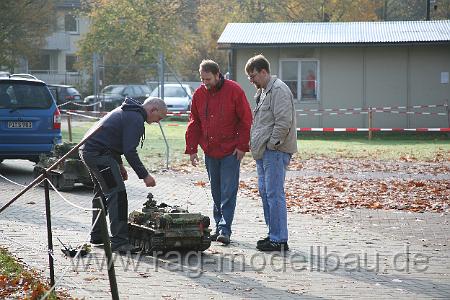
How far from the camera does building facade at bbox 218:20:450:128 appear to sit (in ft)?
116

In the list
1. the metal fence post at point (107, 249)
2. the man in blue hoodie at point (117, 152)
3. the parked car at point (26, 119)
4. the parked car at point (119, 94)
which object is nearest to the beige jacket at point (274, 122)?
the man in blue hoodie at point (117, 152)

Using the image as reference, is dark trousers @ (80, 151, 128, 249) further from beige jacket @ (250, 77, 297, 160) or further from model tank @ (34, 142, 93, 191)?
model tank @ (34, 142, 93, 191)

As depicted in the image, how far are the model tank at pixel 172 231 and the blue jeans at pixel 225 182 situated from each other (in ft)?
2.83

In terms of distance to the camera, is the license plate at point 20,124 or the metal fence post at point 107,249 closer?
the metal fence post at point 107,249

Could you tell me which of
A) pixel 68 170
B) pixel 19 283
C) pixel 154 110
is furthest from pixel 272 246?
pixel 68 170

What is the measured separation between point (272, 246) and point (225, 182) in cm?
104

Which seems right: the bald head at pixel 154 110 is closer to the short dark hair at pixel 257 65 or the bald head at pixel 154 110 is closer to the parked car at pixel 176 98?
the short dark hair at pixel 257 65

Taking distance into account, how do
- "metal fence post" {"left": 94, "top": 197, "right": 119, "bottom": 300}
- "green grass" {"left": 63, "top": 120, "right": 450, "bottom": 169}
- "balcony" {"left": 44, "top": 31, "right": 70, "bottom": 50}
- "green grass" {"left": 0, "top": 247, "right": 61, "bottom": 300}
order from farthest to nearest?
"balcony" {"left": 44, "top": 31, "right": 70, "bottom": 50} → "green grass" {"left": 63, "top": 120, "right": 450, "bottom": 169} → "green grass" {"left": 0, "top": 247, "right": 61, "bottom": 300} → "metal fence post" {"left": 94, "top": 197, "right": 119, "bottom": 300}

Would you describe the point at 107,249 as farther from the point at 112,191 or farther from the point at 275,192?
the point at 275,192

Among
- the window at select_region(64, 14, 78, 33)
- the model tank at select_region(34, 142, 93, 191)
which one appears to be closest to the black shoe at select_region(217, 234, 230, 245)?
the model tank at select_region(34, 142, 93, 191)

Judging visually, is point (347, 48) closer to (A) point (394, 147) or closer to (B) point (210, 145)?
(A) point (394, 147)

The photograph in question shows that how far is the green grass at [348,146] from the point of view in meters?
25.0

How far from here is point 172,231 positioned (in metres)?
9.97

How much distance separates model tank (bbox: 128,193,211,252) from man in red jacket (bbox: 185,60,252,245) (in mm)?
869
